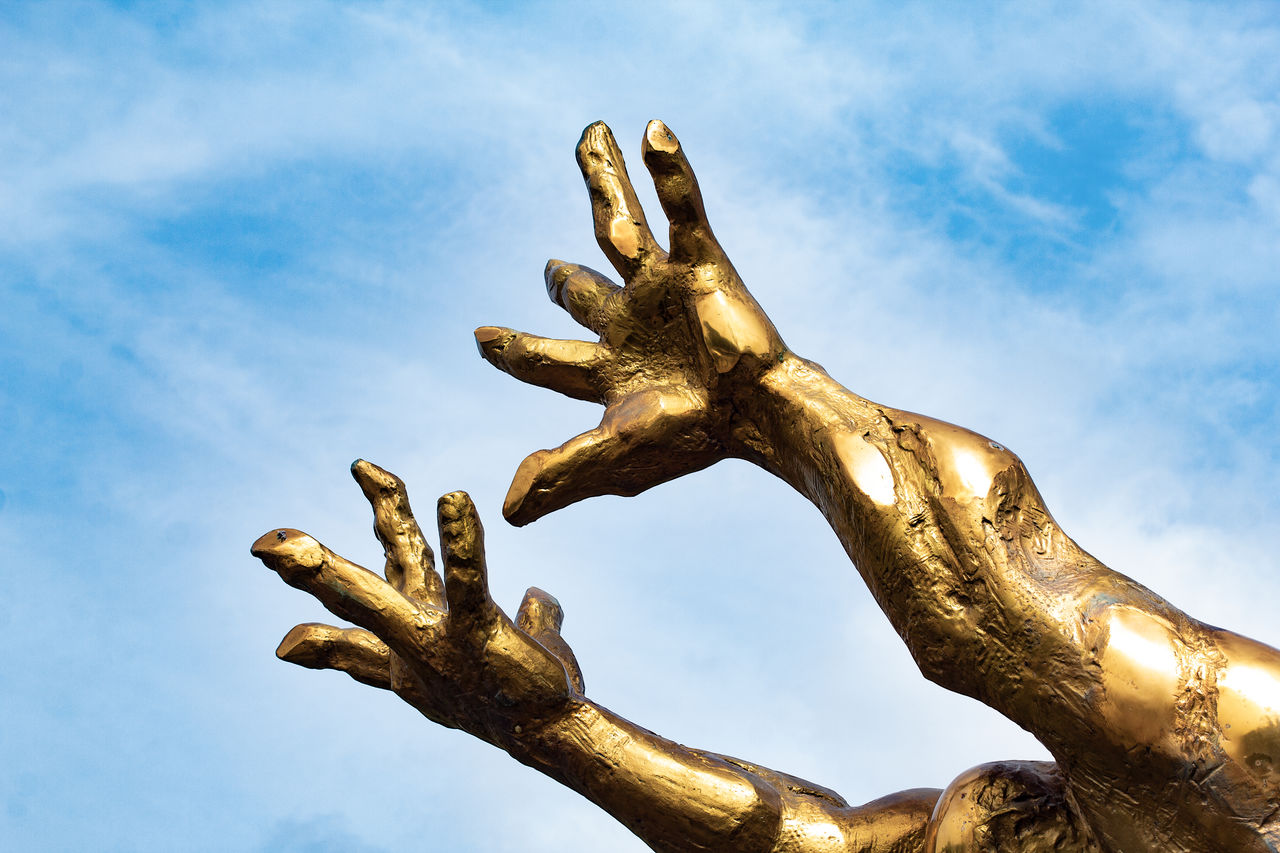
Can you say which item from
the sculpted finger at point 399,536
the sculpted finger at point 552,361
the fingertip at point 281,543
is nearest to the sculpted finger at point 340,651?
the sculpted finger at point 399,536

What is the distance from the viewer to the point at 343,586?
8.77 ft

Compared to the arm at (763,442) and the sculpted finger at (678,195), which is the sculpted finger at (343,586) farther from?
the sculpted finger at (678,195)

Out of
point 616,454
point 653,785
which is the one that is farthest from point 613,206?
point 653,785

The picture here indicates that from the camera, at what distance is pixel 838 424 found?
2.84 meters

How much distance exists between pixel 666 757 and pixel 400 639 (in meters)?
0.56

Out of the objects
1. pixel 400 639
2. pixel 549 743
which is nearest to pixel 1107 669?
pixel 549 743

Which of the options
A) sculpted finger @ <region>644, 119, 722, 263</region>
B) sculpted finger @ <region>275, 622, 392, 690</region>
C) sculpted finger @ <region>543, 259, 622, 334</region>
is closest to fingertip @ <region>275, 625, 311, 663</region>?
sculpted finger @ <region>275, 622, 392, 690</region>

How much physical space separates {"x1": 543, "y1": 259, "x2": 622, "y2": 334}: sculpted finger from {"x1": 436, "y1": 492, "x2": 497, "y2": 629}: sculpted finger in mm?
713

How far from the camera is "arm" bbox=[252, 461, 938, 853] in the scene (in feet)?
8.78

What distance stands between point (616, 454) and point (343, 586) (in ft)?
2.08

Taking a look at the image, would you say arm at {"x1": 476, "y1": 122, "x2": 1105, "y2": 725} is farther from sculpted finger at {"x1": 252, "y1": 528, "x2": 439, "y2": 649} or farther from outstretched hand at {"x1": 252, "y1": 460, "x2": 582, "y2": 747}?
sculpted finger at {"x1": 252, "y1": 528, "x2": 439, "y2": 649}

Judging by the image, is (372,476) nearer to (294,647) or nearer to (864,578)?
(294,647)

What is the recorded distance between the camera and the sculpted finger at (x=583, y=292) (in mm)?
3191

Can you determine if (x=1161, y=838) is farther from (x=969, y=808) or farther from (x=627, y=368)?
(x=627, y=368)
